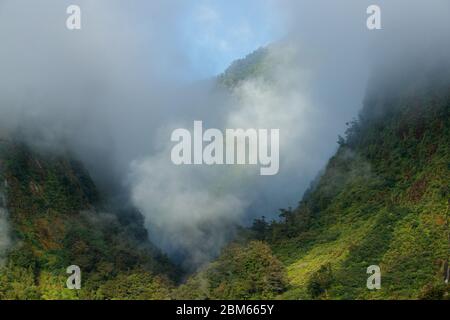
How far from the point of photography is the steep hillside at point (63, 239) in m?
53.0

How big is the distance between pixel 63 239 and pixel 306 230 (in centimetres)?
2106

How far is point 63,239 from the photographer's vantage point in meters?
57.9

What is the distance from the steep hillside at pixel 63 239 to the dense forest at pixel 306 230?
0.10 metres

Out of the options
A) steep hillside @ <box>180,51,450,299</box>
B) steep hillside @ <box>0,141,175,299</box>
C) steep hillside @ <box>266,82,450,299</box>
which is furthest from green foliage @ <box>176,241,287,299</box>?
steep hillside @ <box>0,141,175,299</box>

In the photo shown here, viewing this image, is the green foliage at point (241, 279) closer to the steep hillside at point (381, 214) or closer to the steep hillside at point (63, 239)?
the steep hillside at point (381, 214)

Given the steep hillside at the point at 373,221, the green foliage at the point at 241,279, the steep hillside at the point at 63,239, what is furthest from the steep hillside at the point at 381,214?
the steep hillside at the point at 63,239

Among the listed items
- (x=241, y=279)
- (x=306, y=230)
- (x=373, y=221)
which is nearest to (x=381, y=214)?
(x=373, y=221)

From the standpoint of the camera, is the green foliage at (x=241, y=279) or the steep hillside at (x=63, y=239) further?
the green foliage at (x=241, y=279)

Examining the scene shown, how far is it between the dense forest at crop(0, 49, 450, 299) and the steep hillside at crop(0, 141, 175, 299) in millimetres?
104

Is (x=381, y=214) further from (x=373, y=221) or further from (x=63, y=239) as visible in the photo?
(x=63, y=239)

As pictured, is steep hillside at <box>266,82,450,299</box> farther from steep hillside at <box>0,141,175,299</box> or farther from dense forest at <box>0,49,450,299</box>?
steep hillside at <box>0,141,175,299</box>
